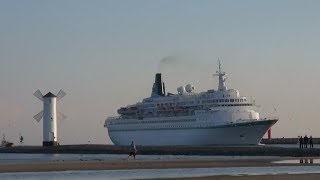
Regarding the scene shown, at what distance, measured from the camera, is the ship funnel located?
121m

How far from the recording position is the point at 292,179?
28516 mm

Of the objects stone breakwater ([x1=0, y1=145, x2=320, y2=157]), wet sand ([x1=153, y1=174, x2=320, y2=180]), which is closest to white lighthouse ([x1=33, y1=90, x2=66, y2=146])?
stone breakwater ([x1=0, y1=145, x2=320, y2=157])

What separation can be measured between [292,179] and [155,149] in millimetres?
51277

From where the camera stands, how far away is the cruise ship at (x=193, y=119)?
101938 mm

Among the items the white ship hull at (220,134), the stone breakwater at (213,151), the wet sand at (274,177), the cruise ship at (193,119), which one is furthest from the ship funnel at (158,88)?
the wet sand at (274,177)

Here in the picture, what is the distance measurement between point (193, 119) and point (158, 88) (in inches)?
687

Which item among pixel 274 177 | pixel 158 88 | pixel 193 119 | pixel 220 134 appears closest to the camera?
pixel 274 177

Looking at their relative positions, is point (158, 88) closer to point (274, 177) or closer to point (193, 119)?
point (193, 119)

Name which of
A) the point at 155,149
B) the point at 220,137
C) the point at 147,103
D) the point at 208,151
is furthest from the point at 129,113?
the point at 208,151

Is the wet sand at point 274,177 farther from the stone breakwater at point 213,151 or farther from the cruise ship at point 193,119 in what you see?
the cruise ship at point 193,119

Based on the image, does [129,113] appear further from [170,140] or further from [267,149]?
[267,149]

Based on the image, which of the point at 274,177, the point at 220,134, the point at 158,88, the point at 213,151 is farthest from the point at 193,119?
the point at 274,177

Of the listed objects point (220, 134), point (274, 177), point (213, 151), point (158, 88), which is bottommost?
point (274, 177)

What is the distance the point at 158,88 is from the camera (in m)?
122
